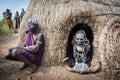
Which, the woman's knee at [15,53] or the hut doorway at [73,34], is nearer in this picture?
the woman's knee at [15,53]

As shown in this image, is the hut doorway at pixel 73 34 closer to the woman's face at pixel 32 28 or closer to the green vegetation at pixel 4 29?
the woman's face at pixel 32 28

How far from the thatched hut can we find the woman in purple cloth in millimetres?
272

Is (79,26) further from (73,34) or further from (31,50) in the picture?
(31,50)

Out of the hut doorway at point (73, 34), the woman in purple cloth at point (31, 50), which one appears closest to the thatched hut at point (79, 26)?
the hut doorway at point (73, 34)

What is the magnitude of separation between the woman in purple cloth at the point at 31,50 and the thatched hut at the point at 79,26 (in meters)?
0.27

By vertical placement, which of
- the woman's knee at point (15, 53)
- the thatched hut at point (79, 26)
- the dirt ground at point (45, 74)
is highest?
the thatched hut at point (79, 26)

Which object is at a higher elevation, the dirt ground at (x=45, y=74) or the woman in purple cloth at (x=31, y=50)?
the woman in purple cloth at (x=31, y=50)

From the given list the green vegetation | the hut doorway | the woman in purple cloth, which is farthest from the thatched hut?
the green vegetation

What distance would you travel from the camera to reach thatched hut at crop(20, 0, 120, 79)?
9.41 m

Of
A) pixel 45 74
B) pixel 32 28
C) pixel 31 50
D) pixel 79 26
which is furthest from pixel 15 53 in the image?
pixel 79 26

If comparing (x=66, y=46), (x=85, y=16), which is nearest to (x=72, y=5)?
(x=85, y=16)

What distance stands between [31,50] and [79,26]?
193 cm

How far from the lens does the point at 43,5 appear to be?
10.6 m

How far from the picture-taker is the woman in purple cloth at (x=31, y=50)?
9.23m
